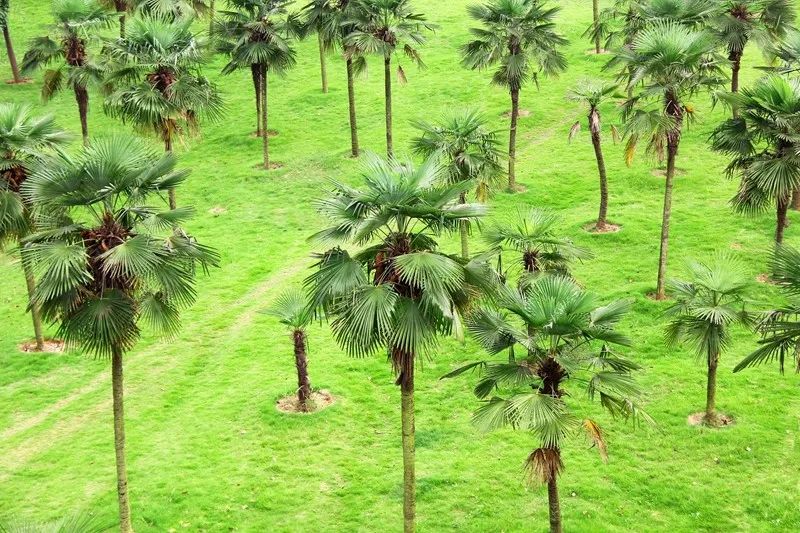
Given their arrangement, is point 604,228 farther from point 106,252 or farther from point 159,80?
point 106,252

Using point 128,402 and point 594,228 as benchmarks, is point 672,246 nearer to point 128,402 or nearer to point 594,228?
point 594,228

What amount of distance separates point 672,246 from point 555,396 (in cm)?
1967

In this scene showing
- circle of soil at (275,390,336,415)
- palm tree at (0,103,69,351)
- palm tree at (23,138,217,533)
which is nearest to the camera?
palm tree at (23,138,217,533)

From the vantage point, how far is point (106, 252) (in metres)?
17.3

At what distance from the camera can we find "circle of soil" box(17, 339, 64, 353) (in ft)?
100

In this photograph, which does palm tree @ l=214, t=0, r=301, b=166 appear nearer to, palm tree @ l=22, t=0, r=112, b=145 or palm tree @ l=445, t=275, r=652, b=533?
palm tree @ l=22, t=0, r=112, b=145

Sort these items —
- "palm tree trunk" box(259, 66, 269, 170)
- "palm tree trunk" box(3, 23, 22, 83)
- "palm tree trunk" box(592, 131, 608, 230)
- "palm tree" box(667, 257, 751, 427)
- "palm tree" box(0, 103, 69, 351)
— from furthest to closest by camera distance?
"palm tree trunk" box(3, 23, 22, 83), "palm tree trunk" box(259, 66, 269, 170), "palm tree trunk" box(592, 131, 608, 230), "palm tree" box(0, 103, 69, 351), "palm tree" box(667, 257, 751, 427)

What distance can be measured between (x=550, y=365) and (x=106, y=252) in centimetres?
929

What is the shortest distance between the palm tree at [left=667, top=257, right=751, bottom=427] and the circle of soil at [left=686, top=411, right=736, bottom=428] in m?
0.16

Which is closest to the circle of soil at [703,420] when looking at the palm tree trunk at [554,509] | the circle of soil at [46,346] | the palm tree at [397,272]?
the palm tree trunk at [554,509]

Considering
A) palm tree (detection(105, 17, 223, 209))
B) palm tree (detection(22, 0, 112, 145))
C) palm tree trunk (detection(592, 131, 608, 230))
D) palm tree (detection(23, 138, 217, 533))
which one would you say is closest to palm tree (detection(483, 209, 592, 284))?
palm tree (detection(23, 138, 217, 533))

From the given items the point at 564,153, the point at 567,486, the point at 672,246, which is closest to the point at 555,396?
the point at 567,486

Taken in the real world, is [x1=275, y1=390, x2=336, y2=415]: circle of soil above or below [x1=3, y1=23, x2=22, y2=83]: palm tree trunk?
below

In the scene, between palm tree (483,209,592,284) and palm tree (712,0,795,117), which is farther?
palm tree (712,0,795,117)
